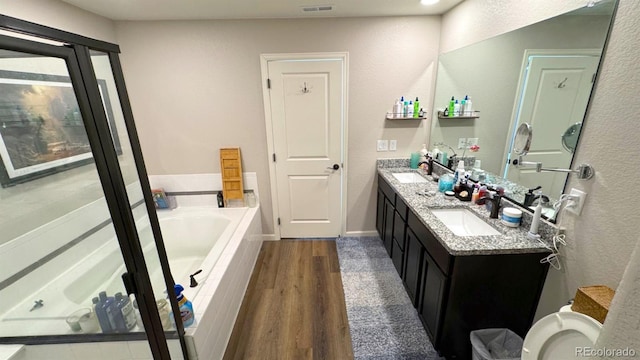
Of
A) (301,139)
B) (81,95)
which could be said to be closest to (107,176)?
(81,95)

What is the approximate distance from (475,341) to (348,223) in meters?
1.83

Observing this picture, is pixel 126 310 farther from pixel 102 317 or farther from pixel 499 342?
pixel 499 342

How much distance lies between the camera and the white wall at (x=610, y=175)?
3.27 ft

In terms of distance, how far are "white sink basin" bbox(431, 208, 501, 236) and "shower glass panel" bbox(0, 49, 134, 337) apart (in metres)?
1.92

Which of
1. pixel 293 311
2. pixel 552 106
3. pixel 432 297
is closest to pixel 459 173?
pixel 552 106

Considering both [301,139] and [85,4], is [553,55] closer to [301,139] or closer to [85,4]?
[301,139]

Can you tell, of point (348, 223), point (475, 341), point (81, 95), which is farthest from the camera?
point (348, 223)

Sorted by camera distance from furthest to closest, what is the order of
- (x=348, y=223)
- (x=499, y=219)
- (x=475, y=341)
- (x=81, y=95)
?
(x=348, y=223) < (x=499, y=219) < (x=475, y=341) < (x=81, y=95)

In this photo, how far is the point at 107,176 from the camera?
2.77 ft

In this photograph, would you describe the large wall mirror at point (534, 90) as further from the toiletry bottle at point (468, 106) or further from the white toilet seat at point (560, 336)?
the white toilet seat at point (560, 336)

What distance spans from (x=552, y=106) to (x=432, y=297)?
1306 mm

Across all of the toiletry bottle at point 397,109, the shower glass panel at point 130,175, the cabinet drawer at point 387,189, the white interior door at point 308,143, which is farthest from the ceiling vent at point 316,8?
the shower glass panel at point 130,175

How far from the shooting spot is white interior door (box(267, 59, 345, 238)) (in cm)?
259

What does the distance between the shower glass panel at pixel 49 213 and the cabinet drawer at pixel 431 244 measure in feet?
5.09
